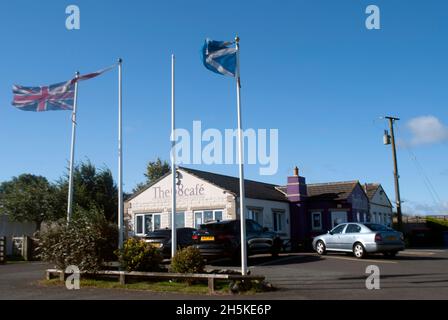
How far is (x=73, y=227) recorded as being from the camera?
574 inches

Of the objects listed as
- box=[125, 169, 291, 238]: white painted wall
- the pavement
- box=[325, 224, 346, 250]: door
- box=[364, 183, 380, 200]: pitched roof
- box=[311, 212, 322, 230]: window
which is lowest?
the pavement

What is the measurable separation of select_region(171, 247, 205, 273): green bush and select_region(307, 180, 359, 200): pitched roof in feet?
66.7

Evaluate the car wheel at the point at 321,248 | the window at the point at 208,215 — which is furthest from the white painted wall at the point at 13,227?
the car wheel at the point at 321,248

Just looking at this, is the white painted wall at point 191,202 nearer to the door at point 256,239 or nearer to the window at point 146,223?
the window at point 146,223

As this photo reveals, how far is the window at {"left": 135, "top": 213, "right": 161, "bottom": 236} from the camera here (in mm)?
30344

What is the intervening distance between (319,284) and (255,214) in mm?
15539

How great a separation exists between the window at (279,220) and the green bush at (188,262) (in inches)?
683

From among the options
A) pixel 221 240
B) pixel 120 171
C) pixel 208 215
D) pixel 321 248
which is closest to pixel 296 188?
pixel 208 215

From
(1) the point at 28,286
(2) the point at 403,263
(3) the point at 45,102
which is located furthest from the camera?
Result: (2) the point at 403,263

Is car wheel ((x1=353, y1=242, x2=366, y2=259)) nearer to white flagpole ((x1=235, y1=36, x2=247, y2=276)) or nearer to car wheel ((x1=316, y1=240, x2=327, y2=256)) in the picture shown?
car wheel ((x1=316, y1=240, x2=327, y2=256))

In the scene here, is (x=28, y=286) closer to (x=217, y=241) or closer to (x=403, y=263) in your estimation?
(x=217, y=241)

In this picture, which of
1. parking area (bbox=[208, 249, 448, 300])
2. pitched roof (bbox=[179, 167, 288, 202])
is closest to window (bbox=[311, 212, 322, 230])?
pitched roof (bbox=[179, 167, 288, 202])
